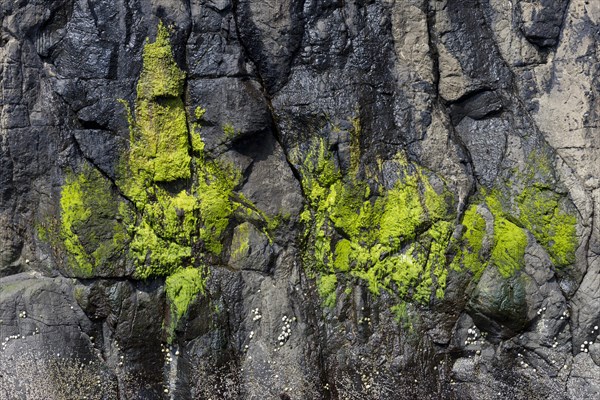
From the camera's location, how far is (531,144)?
623 cm

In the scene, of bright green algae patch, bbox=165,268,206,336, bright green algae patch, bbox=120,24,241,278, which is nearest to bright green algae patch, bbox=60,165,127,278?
bright green algae patch, bbox=120,24,241,278

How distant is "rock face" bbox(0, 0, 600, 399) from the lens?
20.2 ft

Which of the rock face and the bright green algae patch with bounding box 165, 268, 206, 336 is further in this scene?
the bright green algae patch with bounding box 165, 268, 206, 336

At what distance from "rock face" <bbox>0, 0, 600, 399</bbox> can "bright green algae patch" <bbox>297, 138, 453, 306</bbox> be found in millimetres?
18

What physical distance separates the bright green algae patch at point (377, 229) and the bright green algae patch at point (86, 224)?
5.83 ft

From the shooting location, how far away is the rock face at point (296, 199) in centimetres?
615

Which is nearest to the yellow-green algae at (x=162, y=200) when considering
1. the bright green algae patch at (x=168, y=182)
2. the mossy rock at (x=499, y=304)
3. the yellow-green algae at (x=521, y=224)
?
the bright green algae patch at (x=168, y=182)

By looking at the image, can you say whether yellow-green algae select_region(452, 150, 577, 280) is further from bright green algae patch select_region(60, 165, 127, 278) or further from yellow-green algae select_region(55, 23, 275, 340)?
bright green algae patch select_region(60, 165, 127, 278)

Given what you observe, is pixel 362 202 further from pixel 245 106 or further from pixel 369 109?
pixel 245 106

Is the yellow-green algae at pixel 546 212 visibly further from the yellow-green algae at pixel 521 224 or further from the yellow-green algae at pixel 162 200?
the yellow-green algae at pixel 162 200

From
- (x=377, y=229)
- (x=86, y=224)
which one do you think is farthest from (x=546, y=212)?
(x=86, y=224)

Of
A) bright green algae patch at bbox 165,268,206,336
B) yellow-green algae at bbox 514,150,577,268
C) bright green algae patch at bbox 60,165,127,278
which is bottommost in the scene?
bright green algae patch at bbox 165,268,206,336

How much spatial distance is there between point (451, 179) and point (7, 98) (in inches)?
155

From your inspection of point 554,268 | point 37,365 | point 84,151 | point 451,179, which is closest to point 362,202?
point 451,179
